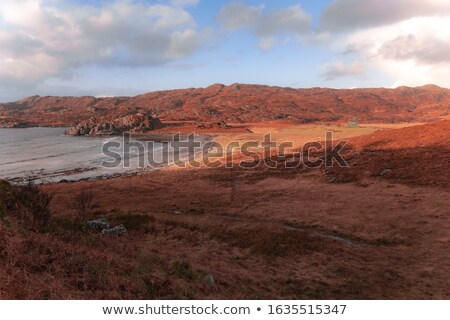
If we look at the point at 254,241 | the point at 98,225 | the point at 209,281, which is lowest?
the point at 254,241

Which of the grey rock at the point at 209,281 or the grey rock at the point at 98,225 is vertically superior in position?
the grey rock at the point at 209,281

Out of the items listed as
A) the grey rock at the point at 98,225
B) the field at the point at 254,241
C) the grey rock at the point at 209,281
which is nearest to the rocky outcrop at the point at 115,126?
the field at the point at 254,241

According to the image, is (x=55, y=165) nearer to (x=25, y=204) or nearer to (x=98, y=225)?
(x=98, y=225)

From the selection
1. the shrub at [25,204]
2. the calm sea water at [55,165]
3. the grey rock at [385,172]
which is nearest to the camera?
the shrub at [25,204]

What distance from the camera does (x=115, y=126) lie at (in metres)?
152

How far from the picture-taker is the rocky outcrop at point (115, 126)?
144 metres

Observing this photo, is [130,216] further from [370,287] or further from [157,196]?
[370,287]

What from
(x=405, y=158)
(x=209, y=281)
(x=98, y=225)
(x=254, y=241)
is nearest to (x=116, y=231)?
(x=98, y=225)

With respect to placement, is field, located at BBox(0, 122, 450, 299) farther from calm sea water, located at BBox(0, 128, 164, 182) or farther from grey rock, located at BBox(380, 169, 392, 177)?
calm sea water, located at BBox(0, 128, 164, 182)

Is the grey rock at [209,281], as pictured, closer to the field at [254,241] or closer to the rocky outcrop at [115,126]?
the field at [254,241]

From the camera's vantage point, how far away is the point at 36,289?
25.0 feet

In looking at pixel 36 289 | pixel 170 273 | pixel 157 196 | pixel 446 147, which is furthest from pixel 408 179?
pixel 36 289

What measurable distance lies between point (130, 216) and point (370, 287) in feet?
59.3

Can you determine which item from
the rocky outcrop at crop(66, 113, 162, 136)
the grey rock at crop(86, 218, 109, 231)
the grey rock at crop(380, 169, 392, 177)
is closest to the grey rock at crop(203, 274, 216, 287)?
the grey rock at crop(86, 218, 109, 231)
